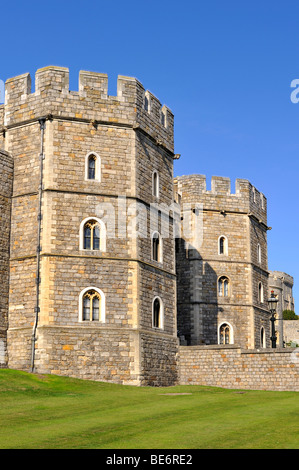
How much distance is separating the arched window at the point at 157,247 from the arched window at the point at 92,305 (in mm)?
3798

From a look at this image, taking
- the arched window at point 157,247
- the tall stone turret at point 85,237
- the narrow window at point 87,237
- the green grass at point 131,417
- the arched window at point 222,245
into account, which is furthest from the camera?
the arched window at point 222,245

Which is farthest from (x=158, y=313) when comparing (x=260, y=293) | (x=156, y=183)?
(x=260, y=293)

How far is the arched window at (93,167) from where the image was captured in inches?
1092

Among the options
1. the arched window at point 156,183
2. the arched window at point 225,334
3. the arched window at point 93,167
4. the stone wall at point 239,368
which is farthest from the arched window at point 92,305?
the arched window at point 225,334

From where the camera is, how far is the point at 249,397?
22172mm

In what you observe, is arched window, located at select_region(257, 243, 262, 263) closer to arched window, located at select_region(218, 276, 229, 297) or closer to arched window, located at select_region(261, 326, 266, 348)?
arched window, located at select_region(218, 276, 229, 297)

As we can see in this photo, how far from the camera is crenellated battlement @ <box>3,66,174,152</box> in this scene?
1093 inches

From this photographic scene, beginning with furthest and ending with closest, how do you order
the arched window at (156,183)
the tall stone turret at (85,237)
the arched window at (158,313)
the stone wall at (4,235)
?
the arched window at (156,183), the arched window at (158,313), the stone wall at (4,235), the tall stone turret at (85,237)

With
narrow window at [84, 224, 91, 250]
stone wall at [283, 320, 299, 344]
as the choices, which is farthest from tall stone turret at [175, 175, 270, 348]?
stone wall at [283, 320, 299, 344]

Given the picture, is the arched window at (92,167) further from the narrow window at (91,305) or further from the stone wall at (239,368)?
the stone wall at (239,368)

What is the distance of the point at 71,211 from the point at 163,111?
7.85 meters

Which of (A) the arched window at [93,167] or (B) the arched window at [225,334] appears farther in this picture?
(B) the arched window at [225,334]
